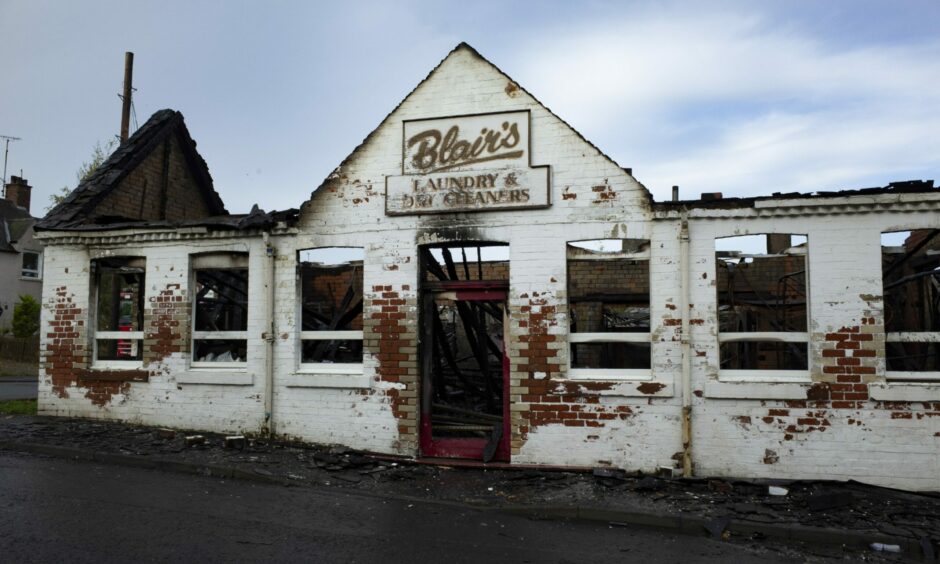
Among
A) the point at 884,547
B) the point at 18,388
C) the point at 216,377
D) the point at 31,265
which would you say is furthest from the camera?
the point at 31,265

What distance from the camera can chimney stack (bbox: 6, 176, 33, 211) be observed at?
1506 inches

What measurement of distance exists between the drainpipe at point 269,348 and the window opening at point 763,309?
6.23m

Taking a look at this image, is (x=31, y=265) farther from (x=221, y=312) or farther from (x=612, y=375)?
(x=612, y=375)

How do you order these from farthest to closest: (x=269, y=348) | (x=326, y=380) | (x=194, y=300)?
(x=194, y=300) → (x=269, y=348) → (x=326, y=380)

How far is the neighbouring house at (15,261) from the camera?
32.0 meters

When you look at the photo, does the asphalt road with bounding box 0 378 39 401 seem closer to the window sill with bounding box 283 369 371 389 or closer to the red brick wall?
the window sill with bounding box 283 369 371 389

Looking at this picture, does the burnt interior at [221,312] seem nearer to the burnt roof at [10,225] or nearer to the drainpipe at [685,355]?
the drainpipe at [685,355]

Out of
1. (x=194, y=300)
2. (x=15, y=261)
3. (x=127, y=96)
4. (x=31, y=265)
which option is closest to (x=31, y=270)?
(x=31, y=265)

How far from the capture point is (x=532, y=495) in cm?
756

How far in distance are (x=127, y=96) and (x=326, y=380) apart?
1247 centimetres

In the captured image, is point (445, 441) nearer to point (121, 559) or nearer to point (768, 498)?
point (768, 498)

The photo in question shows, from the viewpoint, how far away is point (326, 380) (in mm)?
9492

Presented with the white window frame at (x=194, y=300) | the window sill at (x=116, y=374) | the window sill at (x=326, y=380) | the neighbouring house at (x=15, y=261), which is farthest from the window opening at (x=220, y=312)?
the neighbouring house at (x=15, y=261)

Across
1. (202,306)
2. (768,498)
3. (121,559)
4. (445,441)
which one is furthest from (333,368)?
(768,498)
